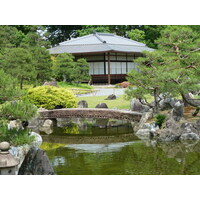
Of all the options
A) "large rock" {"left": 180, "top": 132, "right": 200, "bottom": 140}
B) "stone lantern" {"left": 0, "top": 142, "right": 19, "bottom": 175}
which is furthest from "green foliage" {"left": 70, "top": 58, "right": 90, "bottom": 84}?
"stone lantern" {"left": 0, "top": 142, "right": 19, "bottom": 175}

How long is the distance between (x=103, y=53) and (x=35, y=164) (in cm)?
1980

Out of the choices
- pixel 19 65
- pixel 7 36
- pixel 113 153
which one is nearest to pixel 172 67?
pixel 113 153

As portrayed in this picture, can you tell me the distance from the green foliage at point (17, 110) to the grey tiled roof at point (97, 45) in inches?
734

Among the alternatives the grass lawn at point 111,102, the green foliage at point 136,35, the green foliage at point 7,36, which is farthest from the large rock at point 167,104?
the green foliage at point 136,35

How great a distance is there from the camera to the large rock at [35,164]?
570cm

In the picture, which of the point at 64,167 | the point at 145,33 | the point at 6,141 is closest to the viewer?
the point at 6,141

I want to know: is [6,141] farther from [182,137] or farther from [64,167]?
[182,137]

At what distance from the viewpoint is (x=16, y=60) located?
14062 mm

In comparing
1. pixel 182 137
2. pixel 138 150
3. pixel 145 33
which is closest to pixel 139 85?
pixel 182 137

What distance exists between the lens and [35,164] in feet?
18.8

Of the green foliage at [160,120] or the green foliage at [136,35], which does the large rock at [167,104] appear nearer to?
the green foliage at [160,120]

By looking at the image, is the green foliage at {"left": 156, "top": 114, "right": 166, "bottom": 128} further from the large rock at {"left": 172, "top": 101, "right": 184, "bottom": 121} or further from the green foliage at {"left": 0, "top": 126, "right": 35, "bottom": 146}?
the green foliage at {"left": 0, "top": 126, "right": 35, "bottom": 146}

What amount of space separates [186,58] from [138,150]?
13.8 feet

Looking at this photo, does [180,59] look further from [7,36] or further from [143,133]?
[7,36]
